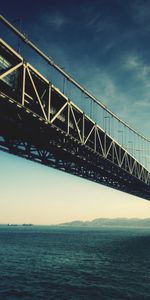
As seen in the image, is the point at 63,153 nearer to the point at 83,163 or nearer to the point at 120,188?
the point at 83,163

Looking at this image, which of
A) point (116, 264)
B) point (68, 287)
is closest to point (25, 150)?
point (68, 287)

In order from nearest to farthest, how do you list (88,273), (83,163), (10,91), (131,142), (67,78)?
(10,91)
(88,273)
(67,78)
(83,163)
(131,142)

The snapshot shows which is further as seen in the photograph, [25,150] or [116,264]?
[116,264]

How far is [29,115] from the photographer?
1850 centimetres

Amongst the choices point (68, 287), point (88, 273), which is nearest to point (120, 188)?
point (88, 273)

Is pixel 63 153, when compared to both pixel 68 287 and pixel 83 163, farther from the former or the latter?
pixel 68 287

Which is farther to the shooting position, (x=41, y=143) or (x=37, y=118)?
(x=41, y=143)

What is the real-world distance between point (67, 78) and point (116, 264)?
2068 centimetres

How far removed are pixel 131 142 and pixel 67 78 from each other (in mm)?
40114

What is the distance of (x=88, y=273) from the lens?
25719mm

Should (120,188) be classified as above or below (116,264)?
above

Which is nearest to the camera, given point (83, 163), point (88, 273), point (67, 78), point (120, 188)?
point (88, 273)

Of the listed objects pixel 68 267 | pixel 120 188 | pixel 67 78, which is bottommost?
pixel 68 267

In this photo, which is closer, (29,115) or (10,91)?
(10,91)
